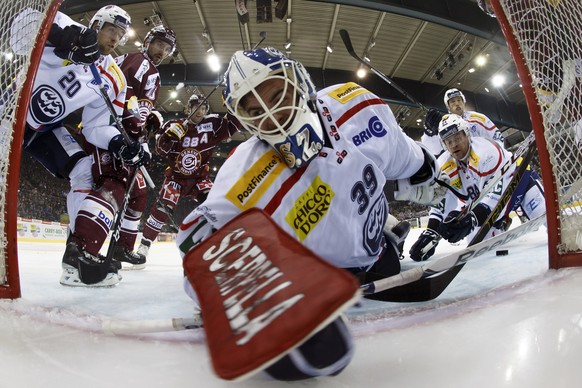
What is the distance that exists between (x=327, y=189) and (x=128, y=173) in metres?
1.46

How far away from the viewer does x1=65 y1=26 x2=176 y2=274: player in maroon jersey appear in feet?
5.77

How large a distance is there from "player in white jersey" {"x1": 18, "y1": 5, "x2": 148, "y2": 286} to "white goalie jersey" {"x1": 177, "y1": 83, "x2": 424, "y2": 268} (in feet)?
3.48

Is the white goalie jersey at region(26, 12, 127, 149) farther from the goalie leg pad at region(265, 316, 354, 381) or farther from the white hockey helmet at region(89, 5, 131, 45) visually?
the goalie leg pad at region(265, 316, 354, 381)

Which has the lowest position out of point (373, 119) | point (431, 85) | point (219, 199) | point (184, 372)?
point (184, 372)

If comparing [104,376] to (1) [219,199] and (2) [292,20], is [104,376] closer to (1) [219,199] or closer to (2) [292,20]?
(1) [219,199]

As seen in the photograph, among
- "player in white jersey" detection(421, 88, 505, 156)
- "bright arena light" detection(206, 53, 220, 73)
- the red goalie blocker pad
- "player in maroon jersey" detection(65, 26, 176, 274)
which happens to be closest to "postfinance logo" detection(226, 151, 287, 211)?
the red goalie blocker pad

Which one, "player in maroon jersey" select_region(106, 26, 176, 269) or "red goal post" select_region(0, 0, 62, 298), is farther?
"player in maroon jersey" select_region(106, 26, 176, 269)

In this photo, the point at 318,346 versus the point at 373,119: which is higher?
the point at 373,119

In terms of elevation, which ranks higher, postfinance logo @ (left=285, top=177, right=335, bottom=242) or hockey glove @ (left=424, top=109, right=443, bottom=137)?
hockey glove @ (left=424, top=109, right=443, bottom=137)

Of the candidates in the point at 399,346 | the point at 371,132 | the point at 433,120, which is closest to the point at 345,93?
the point at 371,132

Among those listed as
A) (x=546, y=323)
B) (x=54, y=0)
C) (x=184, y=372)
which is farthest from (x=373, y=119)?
(x=54, y=0)

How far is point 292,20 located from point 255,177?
6.57 m

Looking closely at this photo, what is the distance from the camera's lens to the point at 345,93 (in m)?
1.23

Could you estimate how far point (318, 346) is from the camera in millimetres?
592
